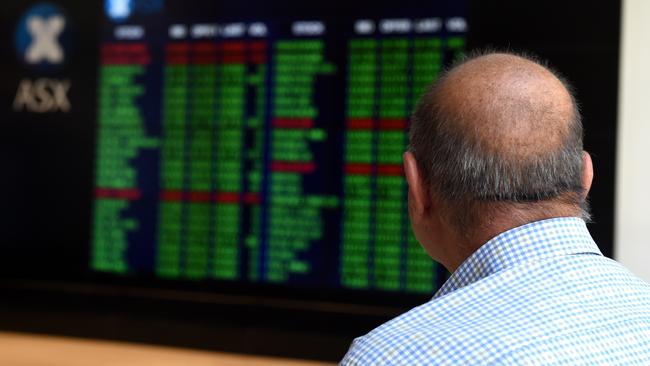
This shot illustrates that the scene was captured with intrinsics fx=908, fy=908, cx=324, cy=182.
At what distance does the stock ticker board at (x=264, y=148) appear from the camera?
8.71ft

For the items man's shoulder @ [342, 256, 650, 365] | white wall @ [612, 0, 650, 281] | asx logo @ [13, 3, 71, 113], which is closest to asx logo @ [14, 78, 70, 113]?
asx logo @ [13, 3, 71, 113]

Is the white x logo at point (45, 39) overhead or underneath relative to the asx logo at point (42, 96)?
overhead

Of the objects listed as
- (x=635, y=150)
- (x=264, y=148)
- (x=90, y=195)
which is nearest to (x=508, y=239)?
(x=635, y=150)

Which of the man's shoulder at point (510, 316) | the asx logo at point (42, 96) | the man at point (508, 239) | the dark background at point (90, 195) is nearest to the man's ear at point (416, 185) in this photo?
the man at point (508, 239)

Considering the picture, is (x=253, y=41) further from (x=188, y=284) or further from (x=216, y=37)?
(x=188, y=284)

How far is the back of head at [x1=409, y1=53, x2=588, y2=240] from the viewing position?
2.44ft

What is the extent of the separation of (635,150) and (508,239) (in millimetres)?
1829

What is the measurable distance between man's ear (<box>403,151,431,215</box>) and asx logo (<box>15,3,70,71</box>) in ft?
7.93

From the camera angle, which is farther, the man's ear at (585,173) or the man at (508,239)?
the man's ear at (585,173)

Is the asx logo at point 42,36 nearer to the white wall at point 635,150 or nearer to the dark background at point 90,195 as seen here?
the dark background at point 90,195

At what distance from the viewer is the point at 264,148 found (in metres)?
2.78

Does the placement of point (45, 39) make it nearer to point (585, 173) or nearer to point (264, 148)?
point (264, 148)

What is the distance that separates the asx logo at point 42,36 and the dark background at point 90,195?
0.03m

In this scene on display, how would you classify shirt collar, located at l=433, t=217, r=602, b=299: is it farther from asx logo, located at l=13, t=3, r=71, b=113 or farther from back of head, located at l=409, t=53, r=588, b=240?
asx logo, located at l=13, t=3, r=71, b=113
